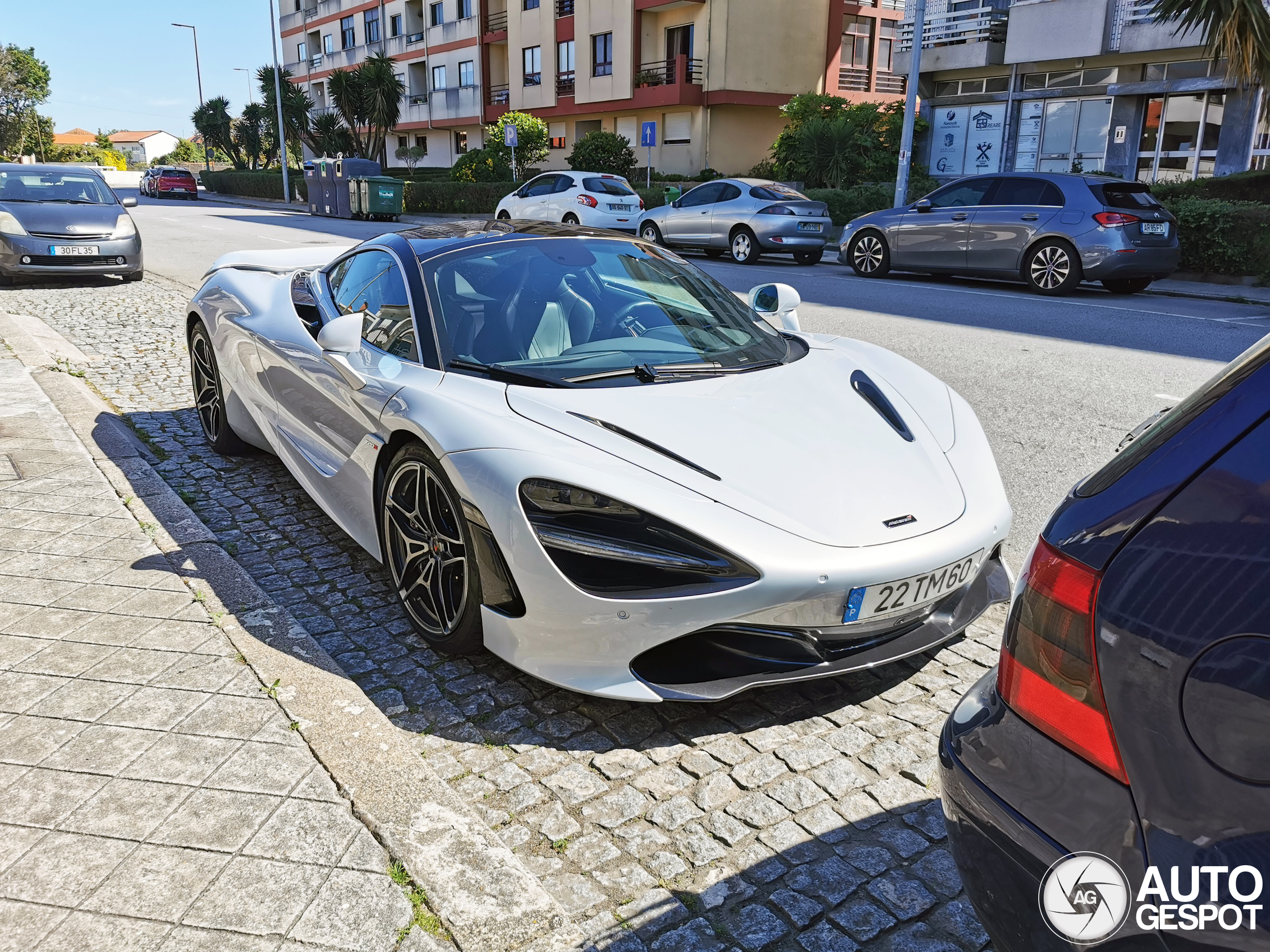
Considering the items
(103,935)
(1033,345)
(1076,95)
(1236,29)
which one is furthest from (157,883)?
(1076,95)

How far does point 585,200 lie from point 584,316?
61.7ft

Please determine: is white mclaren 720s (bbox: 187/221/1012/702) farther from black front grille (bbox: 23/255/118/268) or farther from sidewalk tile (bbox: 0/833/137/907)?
black front grille (bbox: 23/255/118/268)

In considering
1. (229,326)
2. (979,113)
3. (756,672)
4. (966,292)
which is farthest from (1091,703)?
(979,113)

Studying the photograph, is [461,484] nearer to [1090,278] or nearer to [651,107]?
[1090,278]

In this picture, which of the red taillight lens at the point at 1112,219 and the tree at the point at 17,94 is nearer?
the red taillight lens at the point at 1112,219

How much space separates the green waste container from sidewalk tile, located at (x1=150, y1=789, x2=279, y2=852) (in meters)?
31.7

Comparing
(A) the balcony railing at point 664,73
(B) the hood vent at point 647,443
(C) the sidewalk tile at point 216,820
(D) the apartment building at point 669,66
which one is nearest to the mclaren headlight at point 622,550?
(B) the hood vent at point 647,443

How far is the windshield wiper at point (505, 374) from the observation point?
3377mm

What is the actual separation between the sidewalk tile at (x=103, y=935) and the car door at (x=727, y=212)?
16508 millimetres

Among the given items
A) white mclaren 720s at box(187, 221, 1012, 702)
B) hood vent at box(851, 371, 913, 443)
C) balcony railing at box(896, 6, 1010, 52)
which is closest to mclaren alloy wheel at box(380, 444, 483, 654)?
white mclaren 720s at box(187, 221, 1012, 702)

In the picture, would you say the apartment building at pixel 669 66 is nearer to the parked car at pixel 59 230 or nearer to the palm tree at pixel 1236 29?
the palm tree at pixel 1236 29

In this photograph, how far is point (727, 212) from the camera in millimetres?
17812

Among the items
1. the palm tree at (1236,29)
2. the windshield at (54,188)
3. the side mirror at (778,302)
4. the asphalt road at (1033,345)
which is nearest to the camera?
the side mirror at (778,302)

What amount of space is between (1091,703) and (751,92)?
3671 cm
